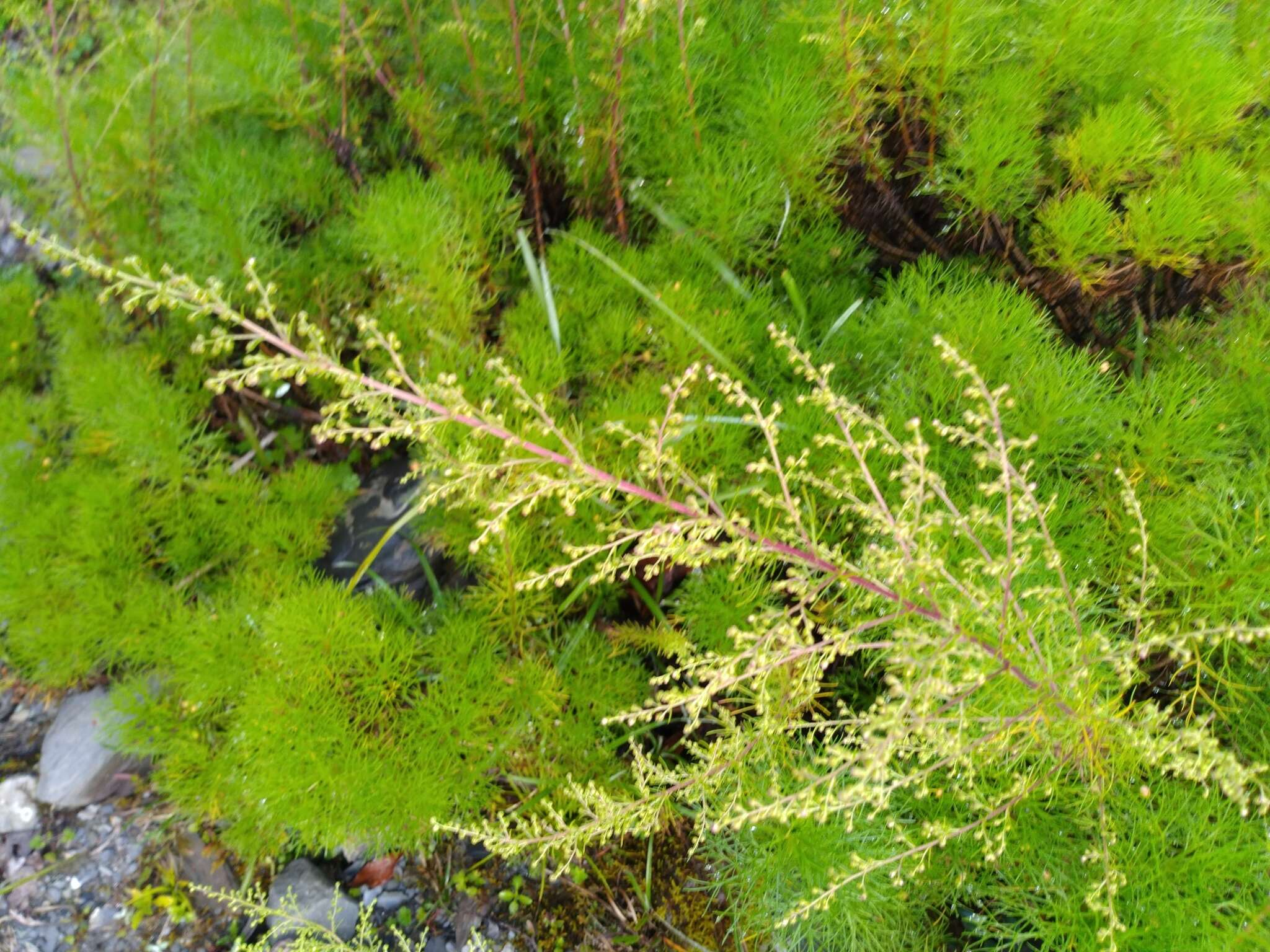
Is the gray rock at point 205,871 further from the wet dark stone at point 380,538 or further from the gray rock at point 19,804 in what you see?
the wet dark stone at point 380,538

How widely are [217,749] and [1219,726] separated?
2.74 m

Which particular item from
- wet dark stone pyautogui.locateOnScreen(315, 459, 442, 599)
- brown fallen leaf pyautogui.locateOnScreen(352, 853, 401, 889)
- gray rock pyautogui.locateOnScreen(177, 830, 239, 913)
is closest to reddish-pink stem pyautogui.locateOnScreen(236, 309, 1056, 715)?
wet dark stone pyautogui.locateOnScreen(315, 459, 442, 599)

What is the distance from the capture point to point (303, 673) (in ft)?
7.80

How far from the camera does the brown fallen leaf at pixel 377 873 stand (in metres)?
2.60

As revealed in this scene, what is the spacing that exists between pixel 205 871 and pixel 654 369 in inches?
82.9

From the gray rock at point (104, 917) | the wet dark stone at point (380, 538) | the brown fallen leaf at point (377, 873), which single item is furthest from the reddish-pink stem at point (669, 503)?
the gray rock at point (104, 917)

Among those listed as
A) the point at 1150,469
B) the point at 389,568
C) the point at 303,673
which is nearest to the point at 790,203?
the point at 1150,469

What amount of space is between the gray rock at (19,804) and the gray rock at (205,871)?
1.88ft

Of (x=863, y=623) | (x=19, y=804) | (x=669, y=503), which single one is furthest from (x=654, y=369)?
(x=19, y=804)

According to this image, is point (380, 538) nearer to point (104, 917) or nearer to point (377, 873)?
point (377, 873)

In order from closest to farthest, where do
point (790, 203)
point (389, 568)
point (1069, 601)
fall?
point (1069, 601) → point (790, 203) → point (389, 568)

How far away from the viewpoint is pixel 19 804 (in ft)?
9.51

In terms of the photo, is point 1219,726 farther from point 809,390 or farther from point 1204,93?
point 1204,93

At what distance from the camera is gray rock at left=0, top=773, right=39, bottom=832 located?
2.87 m
